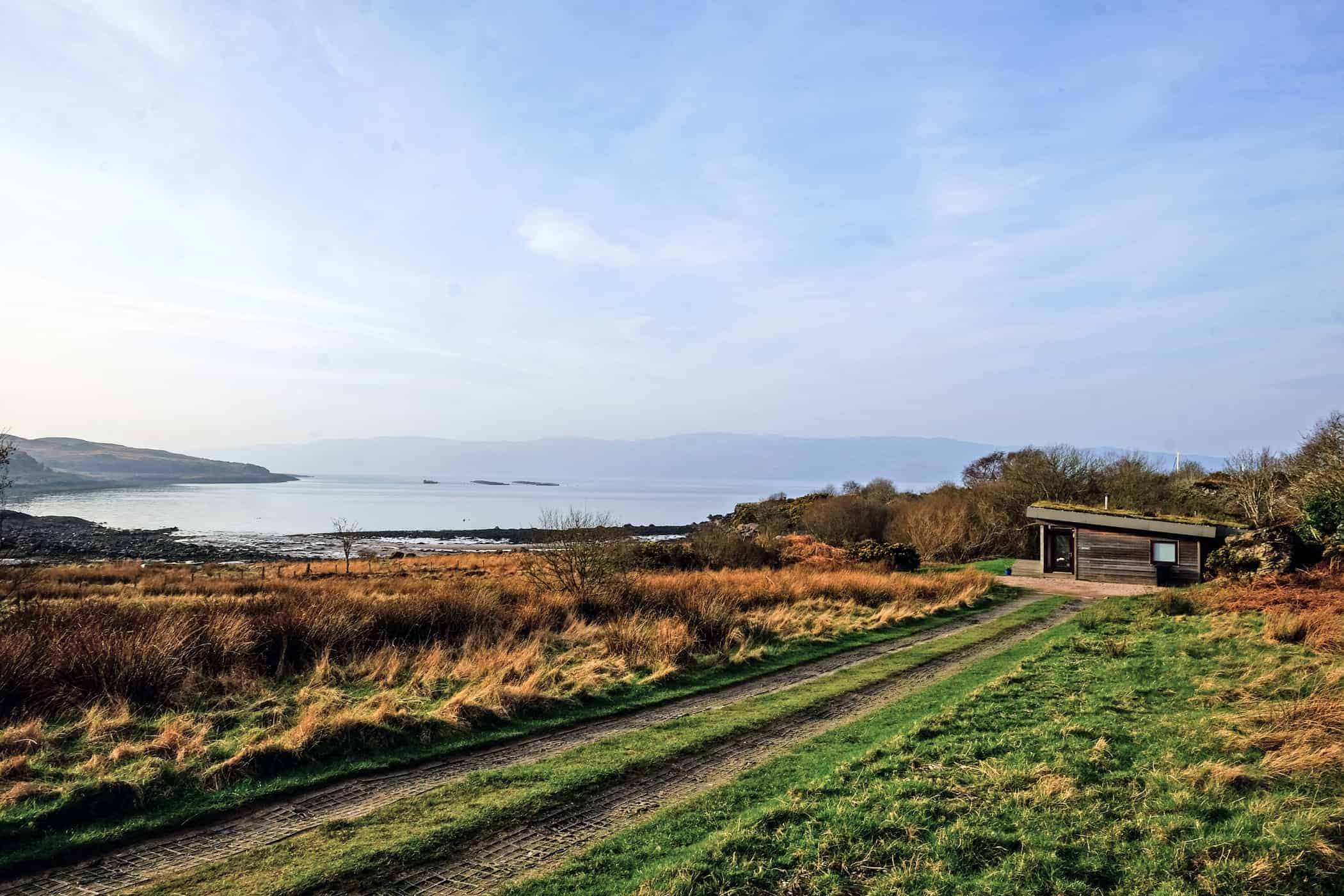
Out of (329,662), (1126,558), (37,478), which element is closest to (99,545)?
(329,662)

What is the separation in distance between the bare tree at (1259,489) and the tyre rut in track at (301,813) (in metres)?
29.1

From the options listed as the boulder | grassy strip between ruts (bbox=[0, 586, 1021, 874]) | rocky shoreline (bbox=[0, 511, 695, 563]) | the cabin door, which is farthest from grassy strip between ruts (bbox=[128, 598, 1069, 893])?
rocky shoreline (bbox=[0, 511, 695, 563])

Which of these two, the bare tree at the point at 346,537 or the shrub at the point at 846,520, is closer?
the bare tree at the point at 346,537

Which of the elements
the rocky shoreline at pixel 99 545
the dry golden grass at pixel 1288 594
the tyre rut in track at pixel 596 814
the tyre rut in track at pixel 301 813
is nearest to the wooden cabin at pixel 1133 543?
the dry golden grass at pixel 1288 594

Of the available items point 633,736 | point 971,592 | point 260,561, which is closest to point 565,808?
point 633,736

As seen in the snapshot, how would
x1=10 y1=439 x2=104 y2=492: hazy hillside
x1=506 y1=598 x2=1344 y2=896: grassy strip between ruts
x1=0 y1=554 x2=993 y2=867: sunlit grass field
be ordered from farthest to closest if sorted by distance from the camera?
x1=10 y1=439 x2=104 y2=492: hazy hillside, x1=0 y1=554 x2=993 y2=867: sunlit grass field, x1=506 y1=598 x2=1344 y2=896: grassy strip between ruts

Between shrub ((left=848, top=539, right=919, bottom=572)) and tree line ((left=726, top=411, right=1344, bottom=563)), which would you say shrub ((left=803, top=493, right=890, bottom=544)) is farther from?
shrub ((left=848, top=539, right=919, bottom=572))

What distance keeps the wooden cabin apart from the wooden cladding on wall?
0.02 meters

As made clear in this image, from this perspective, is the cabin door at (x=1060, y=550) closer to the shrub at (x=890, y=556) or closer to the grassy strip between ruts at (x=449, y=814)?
the shrub at (x=890, y=556)

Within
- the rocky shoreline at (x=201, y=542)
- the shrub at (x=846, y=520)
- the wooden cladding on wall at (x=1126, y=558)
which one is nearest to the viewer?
the wooden cladding on wall at (x=1126, y=558)

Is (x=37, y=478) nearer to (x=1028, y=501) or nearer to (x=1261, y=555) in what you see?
(x=1028, y=501)

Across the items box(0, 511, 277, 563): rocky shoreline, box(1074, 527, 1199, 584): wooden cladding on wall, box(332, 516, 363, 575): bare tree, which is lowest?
box(0, 511, 277, 563): rocky shoreline

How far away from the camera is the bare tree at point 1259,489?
29.8 m

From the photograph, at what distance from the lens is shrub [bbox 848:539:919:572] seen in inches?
1358
